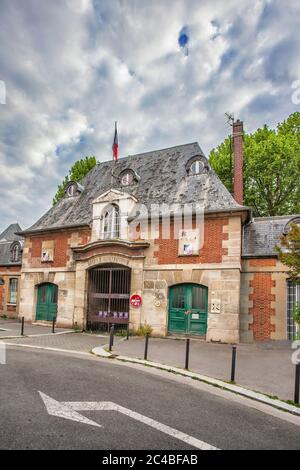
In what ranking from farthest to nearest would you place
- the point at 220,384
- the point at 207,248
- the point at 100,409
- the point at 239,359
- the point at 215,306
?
the point at 207,248, the point at 215,306, the point at 239,359, the point at 220,384, the point at 100,409

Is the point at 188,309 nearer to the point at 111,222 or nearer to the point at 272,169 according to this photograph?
the point at 111,222

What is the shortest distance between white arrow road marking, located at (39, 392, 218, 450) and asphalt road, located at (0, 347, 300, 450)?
0.08 m

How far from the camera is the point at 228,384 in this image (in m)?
7.07

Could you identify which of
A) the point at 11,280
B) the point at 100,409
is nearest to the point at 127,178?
the point at 11,280

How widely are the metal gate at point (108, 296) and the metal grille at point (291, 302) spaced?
6992 millimetres

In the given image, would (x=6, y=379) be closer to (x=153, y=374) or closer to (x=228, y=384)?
(x=153, y=374)

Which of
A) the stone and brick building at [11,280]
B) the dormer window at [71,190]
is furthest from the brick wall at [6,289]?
the dormer window at [71,190]

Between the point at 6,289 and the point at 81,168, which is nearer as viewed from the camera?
the point at 6,289

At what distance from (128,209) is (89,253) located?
9.71 ft

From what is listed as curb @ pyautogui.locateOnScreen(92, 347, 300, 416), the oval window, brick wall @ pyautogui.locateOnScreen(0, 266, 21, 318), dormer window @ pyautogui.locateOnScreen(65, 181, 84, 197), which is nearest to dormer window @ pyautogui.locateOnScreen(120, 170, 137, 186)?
the oval window

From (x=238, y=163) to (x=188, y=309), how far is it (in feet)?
25.8

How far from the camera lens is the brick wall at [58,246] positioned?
55.4ft

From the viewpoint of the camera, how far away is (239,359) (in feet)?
32.4
